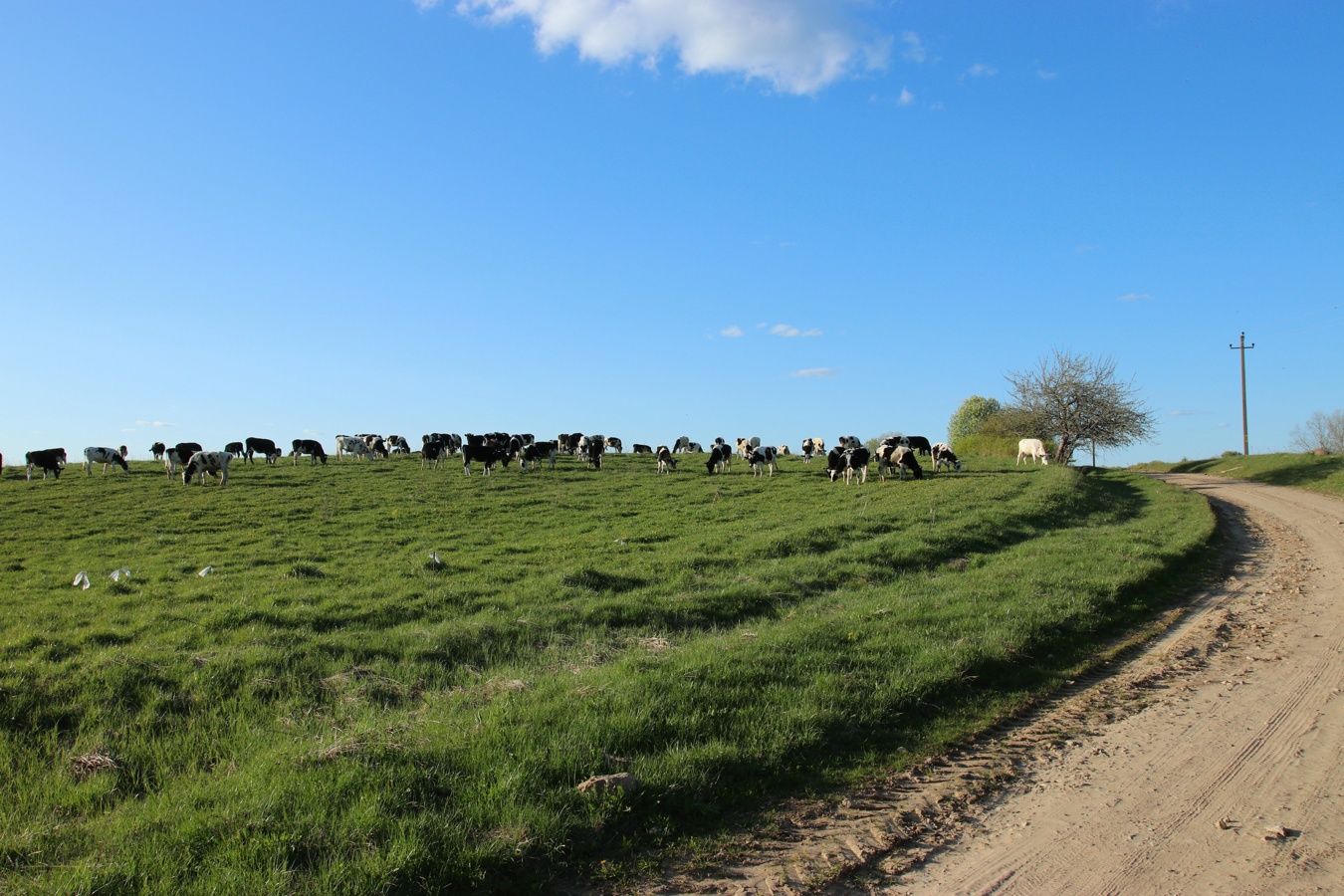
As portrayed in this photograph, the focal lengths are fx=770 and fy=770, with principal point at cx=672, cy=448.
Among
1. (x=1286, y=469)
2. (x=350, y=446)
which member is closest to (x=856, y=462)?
(x=1286, y=469)

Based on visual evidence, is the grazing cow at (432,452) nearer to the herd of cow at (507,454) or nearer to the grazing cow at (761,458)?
the herd of cow at (507,454)

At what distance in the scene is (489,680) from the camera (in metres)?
8.64

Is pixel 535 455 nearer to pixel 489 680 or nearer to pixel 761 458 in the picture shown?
pixel 761 458

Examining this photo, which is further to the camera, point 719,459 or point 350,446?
point 350,446

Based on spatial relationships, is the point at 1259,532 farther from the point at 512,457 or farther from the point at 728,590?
the point at 512,457

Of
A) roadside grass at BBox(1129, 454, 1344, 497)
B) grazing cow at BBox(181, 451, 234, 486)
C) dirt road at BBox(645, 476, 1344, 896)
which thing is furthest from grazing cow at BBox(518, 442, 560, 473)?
roadside grass at BBox(1129, 454, 1344, 497)

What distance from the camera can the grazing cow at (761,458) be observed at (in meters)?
38.8

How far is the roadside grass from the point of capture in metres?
33.3

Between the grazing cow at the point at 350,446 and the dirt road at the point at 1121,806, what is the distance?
1848 inches

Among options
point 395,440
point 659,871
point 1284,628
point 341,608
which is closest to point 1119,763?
point 659,871

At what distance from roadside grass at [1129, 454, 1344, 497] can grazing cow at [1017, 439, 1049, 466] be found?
9291 mm

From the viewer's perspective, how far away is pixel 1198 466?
51.5 m

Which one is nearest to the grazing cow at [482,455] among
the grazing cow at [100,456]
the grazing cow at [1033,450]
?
the grazing cow at [100,456]

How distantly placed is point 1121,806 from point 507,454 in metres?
36.7
